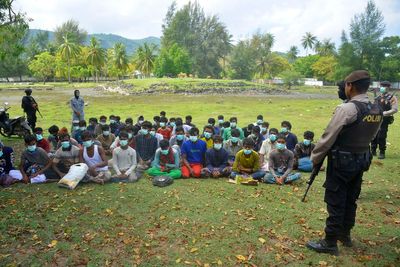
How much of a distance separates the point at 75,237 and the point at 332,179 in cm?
478

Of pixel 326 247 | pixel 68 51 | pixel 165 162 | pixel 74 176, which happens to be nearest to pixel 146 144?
pixel 165 162

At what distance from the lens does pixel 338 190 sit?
531 cm

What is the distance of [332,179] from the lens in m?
5.36

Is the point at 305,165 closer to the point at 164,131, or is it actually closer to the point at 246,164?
the point at 246,164

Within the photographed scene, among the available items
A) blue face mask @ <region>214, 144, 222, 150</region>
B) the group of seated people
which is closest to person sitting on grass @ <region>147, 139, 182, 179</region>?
the group of seated people

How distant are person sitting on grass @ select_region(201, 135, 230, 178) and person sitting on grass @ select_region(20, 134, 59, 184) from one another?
4424mm

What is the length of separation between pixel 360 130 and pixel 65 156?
7749 millimetres

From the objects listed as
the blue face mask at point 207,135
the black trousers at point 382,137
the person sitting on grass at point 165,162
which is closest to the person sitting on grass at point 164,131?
the blue face mask at point 207,135

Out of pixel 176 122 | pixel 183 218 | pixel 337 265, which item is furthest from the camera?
pixel 176 122

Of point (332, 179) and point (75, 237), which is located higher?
point (332, 179)

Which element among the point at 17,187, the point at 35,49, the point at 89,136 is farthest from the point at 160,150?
the point at 35,49

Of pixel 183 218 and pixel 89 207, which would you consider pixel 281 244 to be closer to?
pixel 183 218

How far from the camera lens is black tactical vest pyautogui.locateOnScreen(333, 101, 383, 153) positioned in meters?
5.03

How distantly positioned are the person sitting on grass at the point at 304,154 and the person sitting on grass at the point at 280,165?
1137 millimetres
